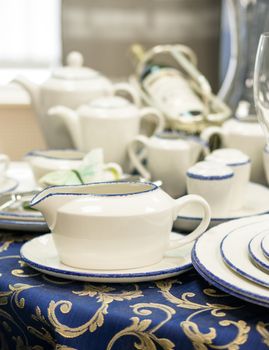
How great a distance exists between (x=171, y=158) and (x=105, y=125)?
5.6 inches

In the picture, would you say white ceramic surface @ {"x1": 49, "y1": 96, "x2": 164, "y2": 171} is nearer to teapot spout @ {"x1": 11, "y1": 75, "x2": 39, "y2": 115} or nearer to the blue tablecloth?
teapot spout @ {"x1": 11, "y1": 75, "x2": 39, "y2": 115}

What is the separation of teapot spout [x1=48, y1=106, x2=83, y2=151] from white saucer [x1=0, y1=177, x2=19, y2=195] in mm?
152

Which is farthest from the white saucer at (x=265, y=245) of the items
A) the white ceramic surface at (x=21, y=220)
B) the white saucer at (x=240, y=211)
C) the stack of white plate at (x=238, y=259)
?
the white ceramic surface at (x=21, y=220)

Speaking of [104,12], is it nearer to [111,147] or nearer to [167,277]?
[111,147]

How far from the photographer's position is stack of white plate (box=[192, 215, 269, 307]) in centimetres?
54

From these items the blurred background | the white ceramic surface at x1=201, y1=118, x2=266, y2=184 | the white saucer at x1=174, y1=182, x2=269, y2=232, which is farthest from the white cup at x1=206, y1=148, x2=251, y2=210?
the blurred background

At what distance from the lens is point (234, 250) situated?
2.02 ft

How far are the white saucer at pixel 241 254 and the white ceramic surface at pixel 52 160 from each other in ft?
0.99

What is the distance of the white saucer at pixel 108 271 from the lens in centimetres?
61

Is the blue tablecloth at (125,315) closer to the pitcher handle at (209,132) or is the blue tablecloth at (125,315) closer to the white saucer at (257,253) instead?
the white saucer at (257,253)

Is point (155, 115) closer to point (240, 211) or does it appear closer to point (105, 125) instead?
point (105, 125)

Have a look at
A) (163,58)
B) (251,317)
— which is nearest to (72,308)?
(251,317)

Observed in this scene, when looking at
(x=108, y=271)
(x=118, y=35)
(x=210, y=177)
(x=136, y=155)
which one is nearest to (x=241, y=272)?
(x=108, y=271)

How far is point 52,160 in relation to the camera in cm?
93
